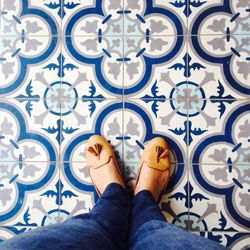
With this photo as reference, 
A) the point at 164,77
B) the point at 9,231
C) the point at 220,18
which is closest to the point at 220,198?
the point at 164,77

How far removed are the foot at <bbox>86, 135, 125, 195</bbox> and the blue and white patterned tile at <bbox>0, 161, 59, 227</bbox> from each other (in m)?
0.11

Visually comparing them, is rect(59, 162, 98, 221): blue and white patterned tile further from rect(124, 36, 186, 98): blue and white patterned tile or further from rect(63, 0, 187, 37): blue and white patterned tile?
rect(63, 0, 187, 37): blue and white patterned tile

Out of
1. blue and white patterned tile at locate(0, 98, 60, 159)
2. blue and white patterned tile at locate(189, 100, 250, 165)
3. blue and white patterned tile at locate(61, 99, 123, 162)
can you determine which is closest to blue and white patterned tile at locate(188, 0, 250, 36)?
blue and white patterned tile at locate(189, 100, 250, 165)

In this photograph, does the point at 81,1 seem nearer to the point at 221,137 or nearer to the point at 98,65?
the point at 98,65

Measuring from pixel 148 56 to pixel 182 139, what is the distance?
0.86 ft

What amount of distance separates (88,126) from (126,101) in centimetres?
13

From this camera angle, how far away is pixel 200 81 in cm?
88

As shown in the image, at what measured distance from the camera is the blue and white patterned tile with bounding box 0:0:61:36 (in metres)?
0.92

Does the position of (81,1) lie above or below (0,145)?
above

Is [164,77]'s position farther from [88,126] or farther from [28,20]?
[28,20]

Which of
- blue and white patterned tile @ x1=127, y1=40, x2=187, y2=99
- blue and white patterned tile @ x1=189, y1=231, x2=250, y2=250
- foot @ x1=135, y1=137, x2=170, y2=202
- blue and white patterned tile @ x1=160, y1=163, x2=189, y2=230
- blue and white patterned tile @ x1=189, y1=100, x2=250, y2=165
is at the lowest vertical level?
blue and white patterned tile @ x1=189, y1=231, x2=250, y2=250

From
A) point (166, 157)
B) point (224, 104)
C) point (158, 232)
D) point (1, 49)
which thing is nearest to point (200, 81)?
point (224, 104)

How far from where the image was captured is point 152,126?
2.92ft

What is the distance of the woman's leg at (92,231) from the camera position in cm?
52
